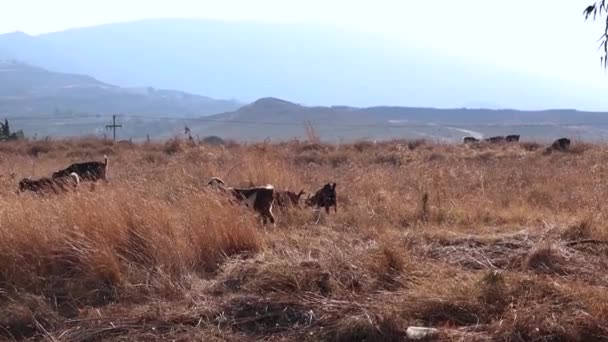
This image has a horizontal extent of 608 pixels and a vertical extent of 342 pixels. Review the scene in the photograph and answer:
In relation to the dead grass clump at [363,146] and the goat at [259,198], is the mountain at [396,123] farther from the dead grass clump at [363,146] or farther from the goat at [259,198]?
the goat at [259,198]

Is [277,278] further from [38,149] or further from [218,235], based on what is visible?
[38,149]

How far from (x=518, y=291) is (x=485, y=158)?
45.9ft

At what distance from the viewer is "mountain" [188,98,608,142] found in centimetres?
5072

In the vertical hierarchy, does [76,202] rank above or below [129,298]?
above

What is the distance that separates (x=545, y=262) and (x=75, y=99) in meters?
117

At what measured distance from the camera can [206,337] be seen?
4656mm

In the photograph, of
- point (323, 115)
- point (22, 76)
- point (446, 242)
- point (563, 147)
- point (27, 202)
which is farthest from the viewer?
point (22, 76)

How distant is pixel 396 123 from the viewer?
194 feet

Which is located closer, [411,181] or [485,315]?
[485,315]

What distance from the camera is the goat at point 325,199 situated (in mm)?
8608

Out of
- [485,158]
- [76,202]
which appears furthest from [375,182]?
[485,158]

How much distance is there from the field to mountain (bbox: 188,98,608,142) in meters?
38.3

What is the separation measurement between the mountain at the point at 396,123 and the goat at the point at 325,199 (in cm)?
3625

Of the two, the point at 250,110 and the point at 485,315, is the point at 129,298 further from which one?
the point at 250,110
